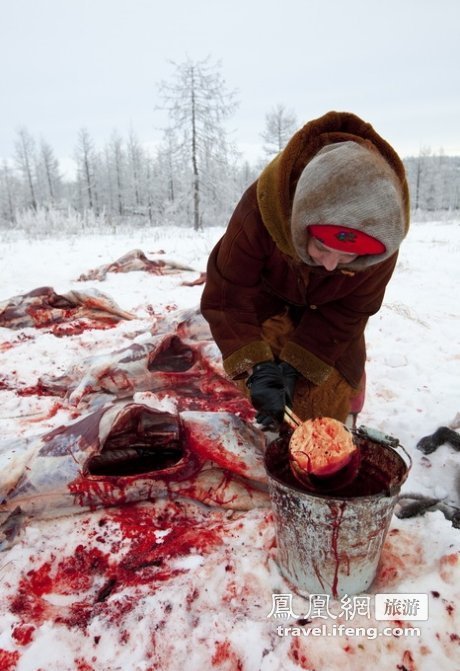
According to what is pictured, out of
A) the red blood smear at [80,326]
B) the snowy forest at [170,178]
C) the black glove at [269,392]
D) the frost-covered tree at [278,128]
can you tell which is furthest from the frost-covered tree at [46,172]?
the black glove at [269,392]

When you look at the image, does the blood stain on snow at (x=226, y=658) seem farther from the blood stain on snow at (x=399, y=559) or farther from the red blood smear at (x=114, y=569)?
the blood stain on snow at (x=399, y=559)

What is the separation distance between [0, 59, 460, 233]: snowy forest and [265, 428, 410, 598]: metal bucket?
14.2 meters

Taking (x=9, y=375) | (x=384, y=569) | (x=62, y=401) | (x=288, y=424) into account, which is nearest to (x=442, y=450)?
(x=384, y=569)

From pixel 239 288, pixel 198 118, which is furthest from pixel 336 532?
pixel 198 118

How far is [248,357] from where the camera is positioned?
2074mm

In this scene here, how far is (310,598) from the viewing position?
62.0 inches

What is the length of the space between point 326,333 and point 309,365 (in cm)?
18

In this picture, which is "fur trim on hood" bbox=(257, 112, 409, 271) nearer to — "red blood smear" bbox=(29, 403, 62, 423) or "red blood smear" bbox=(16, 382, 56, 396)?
"red blood smear" bbox=(29, 403, 62, 423)

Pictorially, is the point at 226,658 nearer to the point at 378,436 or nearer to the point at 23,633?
the point at 23,633

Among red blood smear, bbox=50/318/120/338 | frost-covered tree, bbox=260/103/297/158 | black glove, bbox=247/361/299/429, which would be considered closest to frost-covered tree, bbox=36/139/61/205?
frost-covered tree, bbox=260/103/297/158

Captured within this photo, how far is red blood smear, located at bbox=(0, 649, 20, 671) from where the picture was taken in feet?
4.44

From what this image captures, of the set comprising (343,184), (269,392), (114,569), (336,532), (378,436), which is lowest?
(114,569)

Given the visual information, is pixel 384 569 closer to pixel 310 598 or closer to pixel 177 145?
pixel 310 598

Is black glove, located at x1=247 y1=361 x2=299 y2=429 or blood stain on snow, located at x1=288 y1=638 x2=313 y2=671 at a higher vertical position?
black glove, located at x1=247 y1=361 x2=299 y2=429
